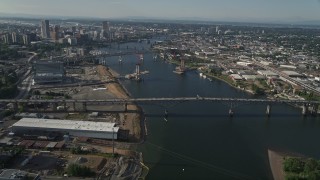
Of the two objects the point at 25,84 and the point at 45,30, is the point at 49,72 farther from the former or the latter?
the point at 45,30

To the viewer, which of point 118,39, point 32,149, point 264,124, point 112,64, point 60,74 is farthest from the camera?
point 118,39

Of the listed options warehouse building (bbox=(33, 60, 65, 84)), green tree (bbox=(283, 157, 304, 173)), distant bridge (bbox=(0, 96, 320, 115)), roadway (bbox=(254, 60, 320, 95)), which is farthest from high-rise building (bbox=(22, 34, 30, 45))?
green tree (bbox=(283, 157, 304, 173))

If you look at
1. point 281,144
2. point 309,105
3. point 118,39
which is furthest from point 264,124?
point 118,39

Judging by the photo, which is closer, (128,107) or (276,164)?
(276,164)

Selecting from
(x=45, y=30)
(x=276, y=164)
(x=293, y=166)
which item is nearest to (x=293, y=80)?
(x=276, y=164)

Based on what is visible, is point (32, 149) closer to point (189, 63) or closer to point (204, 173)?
point (204, 173)

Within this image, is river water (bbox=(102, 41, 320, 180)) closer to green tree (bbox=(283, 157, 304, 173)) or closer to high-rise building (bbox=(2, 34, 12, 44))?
green tree (bbox=(283, 157, 304, 173))
